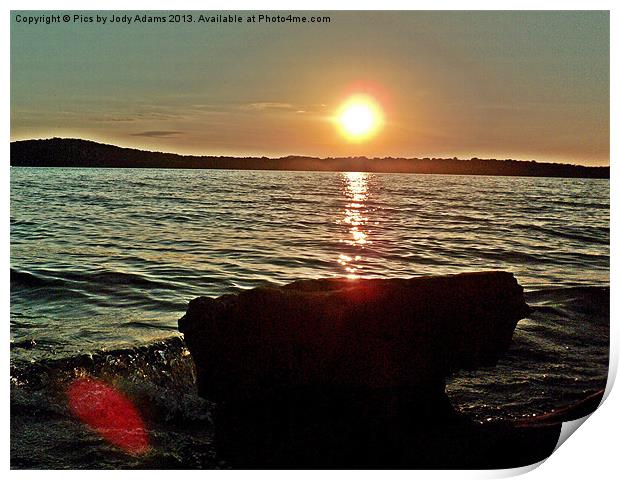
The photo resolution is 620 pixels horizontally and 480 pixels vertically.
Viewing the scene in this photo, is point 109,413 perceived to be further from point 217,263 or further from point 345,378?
point 217,263

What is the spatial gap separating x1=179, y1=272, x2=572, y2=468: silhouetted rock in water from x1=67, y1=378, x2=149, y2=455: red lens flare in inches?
24.0

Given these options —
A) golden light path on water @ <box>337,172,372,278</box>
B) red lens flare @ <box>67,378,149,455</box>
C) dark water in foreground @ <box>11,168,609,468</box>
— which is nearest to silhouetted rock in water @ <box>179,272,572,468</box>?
dark water in foreground @ <box>11,168,609,468</box>

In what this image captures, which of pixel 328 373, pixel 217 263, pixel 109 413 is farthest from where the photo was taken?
pixel 217 263

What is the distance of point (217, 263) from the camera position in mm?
9398

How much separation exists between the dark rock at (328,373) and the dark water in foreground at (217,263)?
1.20 ft

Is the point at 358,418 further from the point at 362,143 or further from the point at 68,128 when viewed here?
the point at 68,128

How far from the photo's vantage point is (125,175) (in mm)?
13188

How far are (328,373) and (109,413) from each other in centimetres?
187

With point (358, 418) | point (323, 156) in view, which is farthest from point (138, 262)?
point (358, 418)

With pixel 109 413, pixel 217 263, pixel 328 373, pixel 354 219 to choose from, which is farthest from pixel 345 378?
pixel 354 219

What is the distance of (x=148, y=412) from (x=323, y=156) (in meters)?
4.92

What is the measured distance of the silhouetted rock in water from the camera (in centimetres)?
457

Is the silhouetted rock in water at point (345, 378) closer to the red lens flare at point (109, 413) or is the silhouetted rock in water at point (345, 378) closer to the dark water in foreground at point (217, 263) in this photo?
the dark water in foreground at point (217, 263)

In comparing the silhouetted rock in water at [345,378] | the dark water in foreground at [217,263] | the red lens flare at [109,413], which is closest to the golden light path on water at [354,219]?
the dark water in foreground at [217,263]
